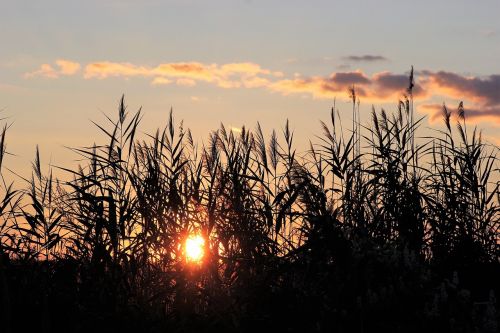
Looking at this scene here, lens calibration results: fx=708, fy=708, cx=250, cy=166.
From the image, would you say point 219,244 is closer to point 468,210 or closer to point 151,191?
point 151,191

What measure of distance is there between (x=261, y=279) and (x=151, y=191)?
4.94 ft

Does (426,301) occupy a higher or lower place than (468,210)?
lower

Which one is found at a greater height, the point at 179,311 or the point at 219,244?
the point at 219,244

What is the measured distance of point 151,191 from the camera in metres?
6.91

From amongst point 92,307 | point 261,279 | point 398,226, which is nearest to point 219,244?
point 261,279

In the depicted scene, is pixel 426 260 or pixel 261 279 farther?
pixel 426 260

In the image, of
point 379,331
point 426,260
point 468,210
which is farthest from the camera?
point 468,210

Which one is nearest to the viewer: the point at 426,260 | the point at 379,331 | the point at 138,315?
the point at 379,331

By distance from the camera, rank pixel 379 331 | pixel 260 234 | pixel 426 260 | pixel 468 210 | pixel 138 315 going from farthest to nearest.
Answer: pixel 468 210 < pixel 426 260 < pixel 260 234 < pixel 138 315 < pixel 379 331

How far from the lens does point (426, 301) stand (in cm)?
538

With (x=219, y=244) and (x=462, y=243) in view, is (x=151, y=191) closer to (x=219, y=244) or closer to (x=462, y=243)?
(x=219, y=244)

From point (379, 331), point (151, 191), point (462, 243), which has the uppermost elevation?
point (151, 191)

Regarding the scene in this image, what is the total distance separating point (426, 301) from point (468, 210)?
292 cm

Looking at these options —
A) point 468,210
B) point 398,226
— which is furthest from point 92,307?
point 468,210
